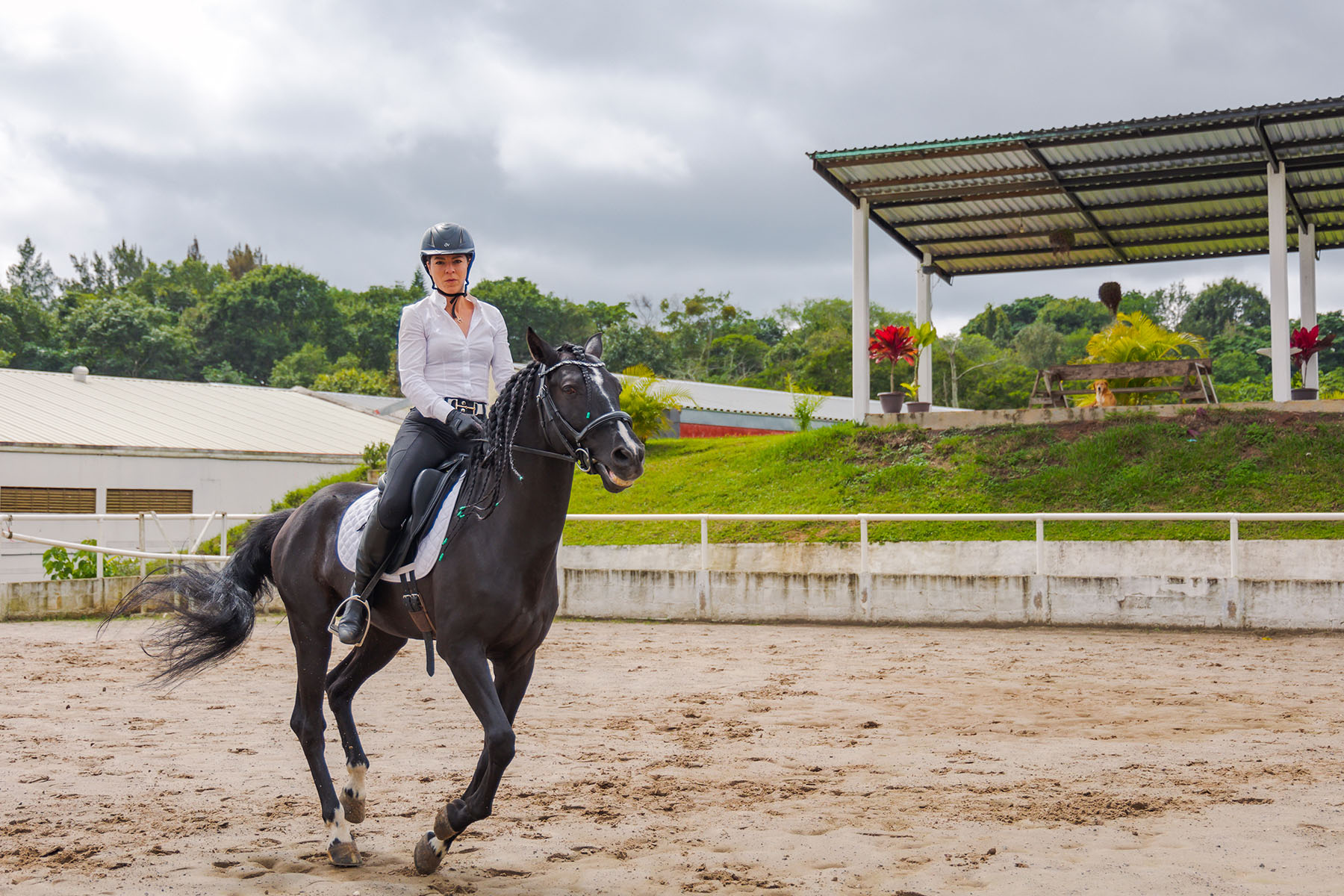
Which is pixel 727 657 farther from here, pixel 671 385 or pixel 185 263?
pixel 185 263

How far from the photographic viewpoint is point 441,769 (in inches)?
245

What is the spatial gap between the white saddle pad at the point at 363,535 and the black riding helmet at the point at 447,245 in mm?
1047

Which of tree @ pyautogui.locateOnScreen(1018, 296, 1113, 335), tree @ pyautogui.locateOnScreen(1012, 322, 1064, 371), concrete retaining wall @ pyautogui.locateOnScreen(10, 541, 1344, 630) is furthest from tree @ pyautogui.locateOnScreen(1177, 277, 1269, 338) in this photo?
concrete retaining wall @ pyautogui.locateOnScreen(10, 541, 1344, 630)

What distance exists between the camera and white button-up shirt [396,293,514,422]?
4918mm

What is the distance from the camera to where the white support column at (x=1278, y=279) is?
18266 millimetres

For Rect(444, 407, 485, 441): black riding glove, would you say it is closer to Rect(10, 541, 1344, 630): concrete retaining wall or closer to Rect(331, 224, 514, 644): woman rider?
Rect(331, 224, 514, 644): woman rider

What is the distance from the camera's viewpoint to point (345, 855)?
14.5 ft

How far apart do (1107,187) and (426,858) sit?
19.6 m

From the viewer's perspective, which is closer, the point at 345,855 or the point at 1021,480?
the point at 345,855

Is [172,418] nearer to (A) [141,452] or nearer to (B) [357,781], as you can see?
(A) [141,452]

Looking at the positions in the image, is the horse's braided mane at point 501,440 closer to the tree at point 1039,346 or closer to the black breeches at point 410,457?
the black breeches at point 410,457

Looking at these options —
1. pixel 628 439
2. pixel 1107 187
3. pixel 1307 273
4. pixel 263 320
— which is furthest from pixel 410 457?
pixel 263 320

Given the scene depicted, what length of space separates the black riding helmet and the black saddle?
2.81 ft

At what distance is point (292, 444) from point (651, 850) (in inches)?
1061
